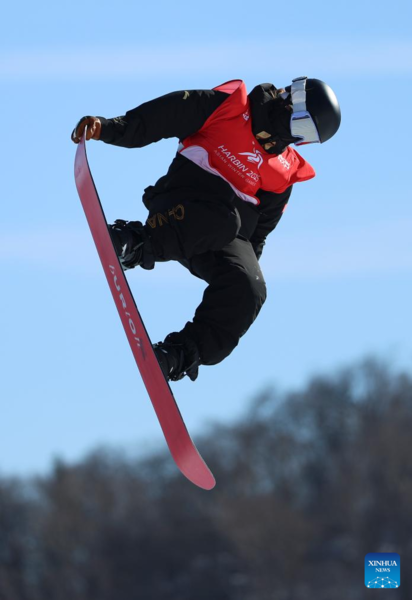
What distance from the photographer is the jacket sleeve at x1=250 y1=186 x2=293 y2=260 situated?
355 inches

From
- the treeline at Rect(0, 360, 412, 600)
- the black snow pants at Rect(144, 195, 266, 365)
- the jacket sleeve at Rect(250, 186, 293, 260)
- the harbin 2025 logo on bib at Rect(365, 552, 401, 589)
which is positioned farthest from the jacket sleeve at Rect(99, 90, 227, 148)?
the treeline at Rect(0, 360, 412, 600)

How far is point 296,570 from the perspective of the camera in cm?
6900

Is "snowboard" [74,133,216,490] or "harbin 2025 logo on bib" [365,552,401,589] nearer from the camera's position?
"snowboard" [74,133,216,490]

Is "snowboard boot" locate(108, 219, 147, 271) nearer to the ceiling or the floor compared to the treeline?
nearer to the floor

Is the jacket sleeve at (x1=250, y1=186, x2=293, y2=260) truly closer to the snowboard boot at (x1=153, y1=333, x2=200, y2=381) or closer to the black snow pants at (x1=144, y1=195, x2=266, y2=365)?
the black snow pants at (x1=144, y1=195, x2=266, y2=365)

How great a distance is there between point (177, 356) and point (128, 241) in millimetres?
756

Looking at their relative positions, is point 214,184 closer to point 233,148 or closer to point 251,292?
point 233,148

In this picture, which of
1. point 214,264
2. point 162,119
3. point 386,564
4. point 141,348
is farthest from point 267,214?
point 386,564

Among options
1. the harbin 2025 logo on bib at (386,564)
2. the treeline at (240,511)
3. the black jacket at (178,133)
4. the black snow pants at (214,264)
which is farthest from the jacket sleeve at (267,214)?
the treeline at (240,511)

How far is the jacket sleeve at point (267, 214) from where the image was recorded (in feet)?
29.6

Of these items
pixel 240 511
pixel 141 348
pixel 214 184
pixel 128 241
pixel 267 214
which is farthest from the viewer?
pixel 240 511

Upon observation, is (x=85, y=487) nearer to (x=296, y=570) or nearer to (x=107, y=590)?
(x=107, y=590)

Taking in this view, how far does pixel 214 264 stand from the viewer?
8.59 m

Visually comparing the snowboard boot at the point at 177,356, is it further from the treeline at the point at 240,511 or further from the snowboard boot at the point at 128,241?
the treeline at the point at 240,511
